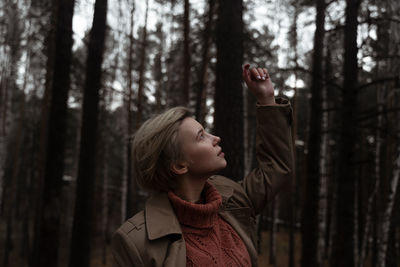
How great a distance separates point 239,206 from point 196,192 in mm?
273

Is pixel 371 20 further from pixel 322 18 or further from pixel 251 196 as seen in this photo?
pixel 251 196

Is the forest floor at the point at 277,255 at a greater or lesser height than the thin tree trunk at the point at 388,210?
lesser

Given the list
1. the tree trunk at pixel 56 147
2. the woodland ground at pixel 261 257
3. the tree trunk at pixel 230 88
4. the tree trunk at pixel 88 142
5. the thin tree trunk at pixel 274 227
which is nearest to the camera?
the tree trunk at pixel 230 88

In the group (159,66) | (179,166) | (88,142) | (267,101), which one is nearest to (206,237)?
(179,166)

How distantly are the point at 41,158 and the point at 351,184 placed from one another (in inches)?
349

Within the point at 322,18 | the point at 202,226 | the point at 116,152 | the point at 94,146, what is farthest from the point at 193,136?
the point at 116,152

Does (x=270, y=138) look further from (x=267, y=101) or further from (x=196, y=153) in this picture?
(x=196, y=153)

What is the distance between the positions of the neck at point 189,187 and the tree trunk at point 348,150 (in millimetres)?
5505

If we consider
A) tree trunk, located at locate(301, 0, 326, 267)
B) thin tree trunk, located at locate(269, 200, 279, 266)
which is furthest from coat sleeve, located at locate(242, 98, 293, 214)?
thin tree trunk, located at locate(269, 200, 279, 266)

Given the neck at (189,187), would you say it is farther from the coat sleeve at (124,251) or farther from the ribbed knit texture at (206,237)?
the coat sleeve at (124,251)

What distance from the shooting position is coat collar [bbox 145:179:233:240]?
5.54ft

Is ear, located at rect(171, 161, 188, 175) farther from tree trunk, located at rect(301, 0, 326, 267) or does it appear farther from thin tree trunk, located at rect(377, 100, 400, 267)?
thin tree trunk, located at rect(377, 100, 400, 267)

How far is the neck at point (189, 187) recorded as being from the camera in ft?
6.42

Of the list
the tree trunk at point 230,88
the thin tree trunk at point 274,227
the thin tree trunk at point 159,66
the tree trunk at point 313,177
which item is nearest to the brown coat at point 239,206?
the tree trunk at point 230,88
